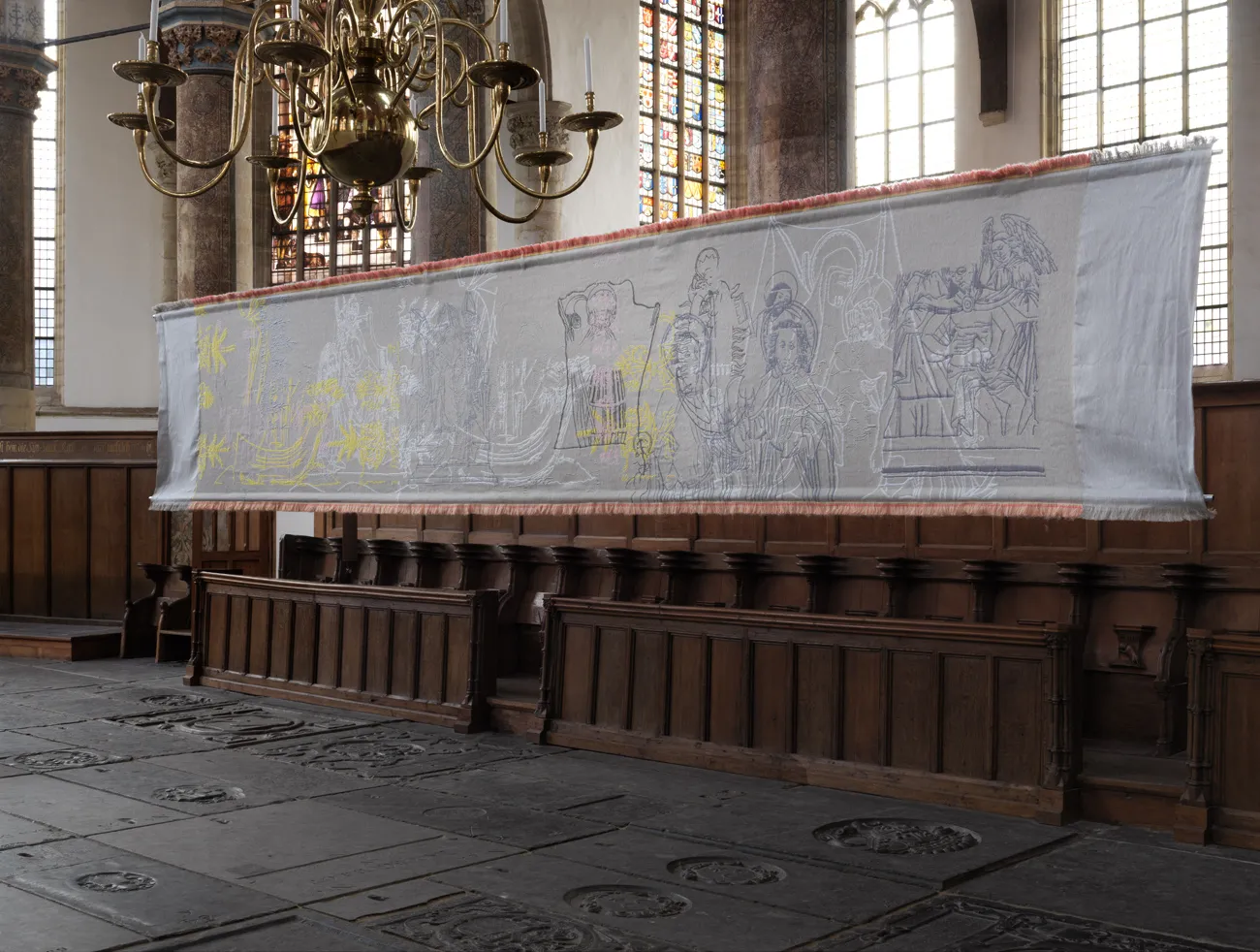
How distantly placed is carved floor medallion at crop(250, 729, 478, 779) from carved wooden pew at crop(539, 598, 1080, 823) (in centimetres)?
58

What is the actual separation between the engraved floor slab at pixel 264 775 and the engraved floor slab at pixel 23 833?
92 cm

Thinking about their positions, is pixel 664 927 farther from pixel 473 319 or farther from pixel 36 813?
pixel 473 319

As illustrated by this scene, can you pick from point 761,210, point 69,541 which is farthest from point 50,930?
point 69,541

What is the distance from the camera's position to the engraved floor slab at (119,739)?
6.83 meters

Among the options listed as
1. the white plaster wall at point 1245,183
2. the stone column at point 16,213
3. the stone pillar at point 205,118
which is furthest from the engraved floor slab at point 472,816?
the white plaster wall at point 1245,183

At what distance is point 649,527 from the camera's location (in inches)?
363

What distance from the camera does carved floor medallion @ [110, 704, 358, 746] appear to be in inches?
286

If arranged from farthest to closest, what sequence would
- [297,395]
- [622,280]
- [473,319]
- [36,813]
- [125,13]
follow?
[125,13] → [297,395] → [473,319] → [622,280] → [36,813]

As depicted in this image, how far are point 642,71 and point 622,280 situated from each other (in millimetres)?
12428

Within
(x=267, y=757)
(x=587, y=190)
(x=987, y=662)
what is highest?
(x=587, y=190)

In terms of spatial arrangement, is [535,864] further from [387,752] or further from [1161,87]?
[1161,87]

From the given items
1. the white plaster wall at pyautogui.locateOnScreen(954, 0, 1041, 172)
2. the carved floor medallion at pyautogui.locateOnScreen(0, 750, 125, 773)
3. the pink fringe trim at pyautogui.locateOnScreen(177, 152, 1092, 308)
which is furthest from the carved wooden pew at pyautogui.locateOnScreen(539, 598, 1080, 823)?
the white plaster wall at pyautogui.locateOnScreen(954, 0, 1041, 172)

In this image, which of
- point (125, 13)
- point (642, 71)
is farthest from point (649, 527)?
point (125, 13)

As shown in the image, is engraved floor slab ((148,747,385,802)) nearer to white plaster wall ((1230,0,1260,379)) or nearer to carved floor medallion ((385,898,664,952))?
carved floor medallion ((385,898,664,952))
